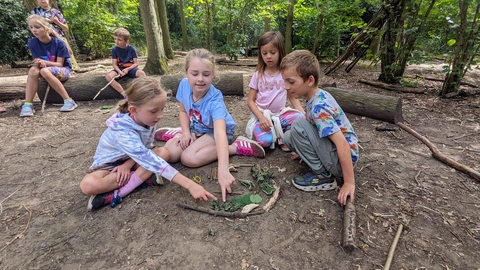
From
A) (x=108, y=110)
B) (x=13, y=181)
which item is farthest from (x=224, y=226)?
(x=108, y=110)

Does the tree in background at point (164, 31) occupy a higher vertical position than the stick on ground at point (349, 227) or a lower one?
higher

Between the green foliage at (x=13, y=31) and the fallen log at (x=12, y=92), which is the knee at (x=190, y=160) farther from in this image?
the green foliage at (x=13, y=31)

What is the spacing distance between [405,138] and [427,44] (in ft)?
10.2

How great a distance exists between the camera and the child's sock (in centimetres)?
216

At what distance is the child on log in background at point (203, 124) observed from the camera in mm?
2391

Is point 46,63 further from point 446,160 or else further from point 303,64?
point 446,160

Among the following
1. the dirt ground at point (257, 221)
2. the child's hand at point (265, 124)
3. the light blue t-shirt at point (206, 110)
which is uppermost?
the light blue t-shirt at point (206, 110)

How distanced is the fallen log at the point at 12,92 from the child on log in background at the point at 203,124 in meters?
4.43

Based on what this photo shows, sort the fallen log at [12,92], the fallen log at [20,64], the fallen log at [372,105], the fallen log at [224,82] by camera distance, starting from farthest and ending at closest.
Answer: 1. the fallen log at [20,64]
2. the fallen log at [224,82]
3. the fallen log at [12,92]
4. the fallen log at [372,105]

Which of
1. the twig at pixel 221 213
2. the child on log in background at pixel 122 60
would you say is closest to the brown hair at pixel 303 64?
the twig at pixel 221 213

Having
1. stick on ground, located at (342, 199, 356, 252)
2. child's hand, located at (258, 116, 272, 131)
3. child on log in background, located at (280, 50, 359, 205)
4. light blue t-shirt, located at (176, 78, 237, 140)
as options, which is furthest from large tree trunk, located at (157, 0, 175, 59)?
stick on ground, located at (342, 199, 356, 252)

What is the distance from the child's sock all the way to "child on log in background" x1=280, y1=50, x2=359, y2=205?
4.55 ft

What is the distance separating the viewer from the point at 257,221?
1.91m

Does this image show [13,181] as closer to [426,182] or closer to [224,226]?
[224,226]
